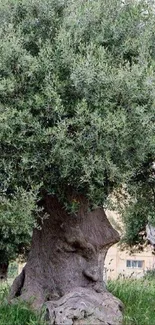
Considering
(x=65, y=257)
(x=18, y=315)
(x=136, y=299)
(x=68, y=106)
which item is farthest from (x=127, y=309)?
(x=68, y=106)

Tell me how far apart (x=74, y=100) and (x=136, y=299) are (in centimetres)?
337

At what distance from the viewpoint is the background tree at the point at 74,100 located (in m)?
5.95

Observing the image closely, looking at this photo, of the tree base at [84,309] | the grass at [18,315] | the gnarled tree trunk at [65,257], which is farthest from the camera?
the gnarled tree trunk at [65,257]

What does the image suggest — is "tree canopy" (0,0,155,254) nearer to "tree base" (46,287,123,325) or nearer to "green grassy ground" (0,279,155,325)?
"tree base" (46,287,123,325)

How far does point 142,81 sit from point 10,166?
1.78 m

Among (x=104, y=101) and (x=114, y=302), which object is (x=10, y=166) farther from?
(x=114, y=302)

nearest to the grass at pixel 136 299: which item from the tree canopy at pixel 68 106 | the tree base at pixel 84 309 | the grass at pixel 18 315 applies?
the tree base at pixel 84 309

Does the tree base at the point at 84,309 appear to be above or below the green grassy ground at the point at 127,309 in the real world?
above

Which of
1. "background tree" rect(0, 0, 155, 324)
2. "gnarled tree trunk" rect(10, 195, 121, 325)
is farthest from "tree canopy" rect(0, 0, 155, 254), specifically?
"gnarled tree trunk" rect(10, 195, 121, 325)

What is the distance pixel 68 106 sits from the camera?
6.14 metres

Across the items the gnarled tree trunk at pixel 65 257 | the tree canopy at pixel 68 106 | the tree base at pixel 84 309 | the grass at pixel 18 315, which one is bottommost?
the grass at pixel 18 315

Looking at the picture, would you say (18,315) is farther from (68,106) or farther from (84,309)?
(68,106)

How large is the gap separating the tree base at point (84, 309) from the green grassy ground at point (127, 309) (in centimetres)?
21

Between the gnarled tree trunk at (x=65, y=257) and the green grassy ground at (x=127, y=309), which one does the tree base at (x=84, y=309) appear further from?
the green grassy ground at (x=127, y=309)
